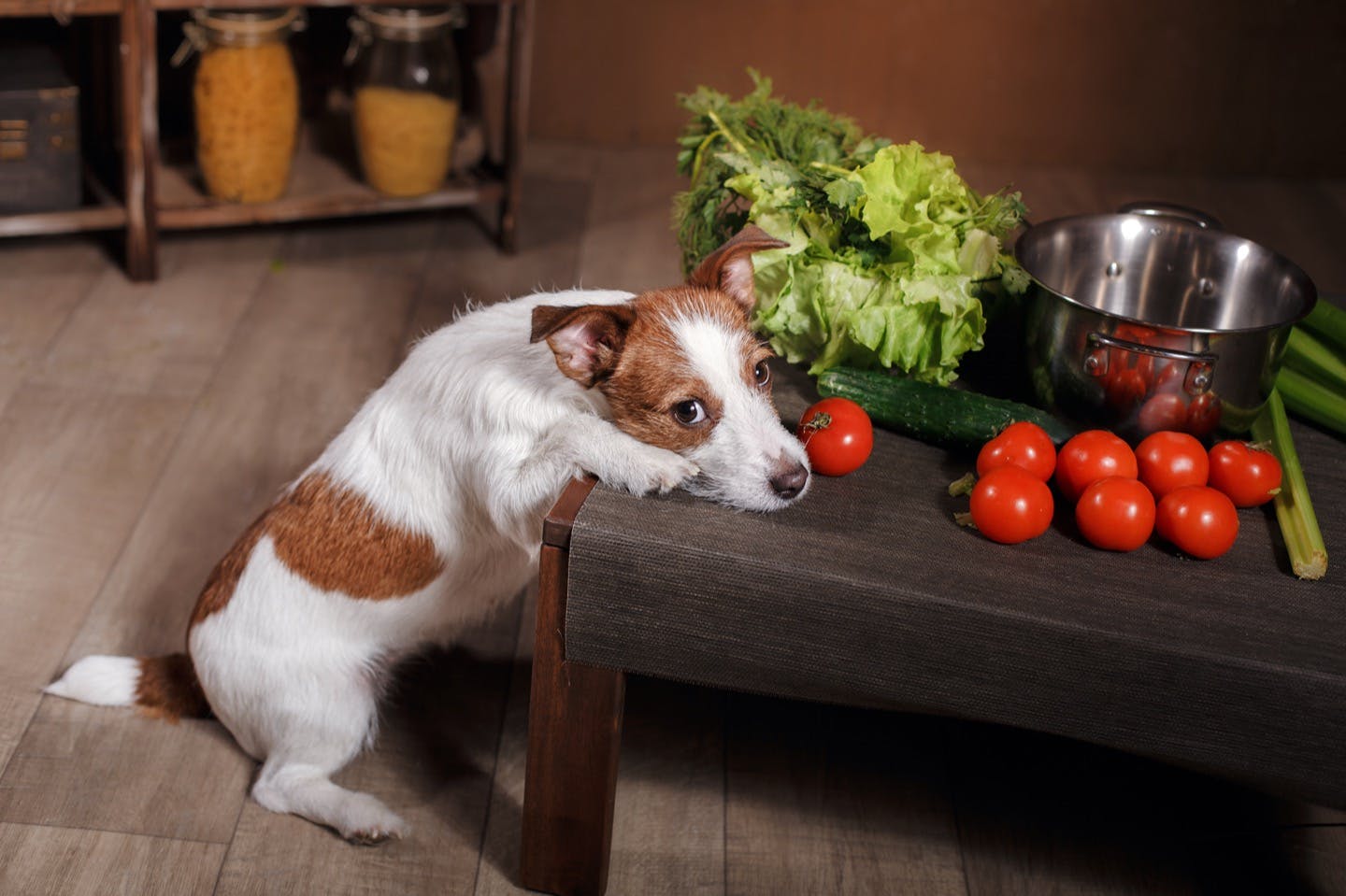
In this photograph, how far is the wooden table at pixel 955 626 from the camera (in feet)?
4.93

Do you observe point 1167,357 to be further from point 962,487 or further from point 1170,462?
point 962,487

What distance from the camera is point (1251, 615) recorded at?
155 cm

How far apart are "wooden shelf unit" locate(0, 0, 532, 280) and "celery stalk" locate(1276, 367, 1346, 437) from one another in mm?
2094

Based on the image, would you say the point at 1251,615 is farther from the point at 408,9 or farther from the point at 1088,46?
the point at 1088,46

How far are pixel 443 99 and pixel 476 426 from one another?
1967 mm

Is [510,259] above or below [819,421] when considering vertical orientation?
below

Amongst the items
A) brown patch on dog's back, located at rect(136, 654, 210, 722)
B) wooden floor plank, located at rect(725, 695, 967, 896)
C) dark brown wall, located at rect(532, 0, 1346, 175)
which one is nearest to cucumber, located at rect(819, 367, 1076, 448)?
wooden floor plank, located at rect(725, 695, 967, 896)

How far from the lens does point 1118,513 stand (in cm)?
160

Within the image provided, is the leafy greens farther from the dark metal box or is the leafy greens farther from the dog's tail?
the dark metal box

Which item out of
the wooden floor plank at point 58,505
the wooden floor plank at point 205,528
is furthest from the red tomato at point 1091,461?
the wooden floor plank at point 58,505

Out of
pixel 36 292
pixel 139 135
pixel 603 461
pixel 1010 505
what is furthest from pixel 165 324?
pixel 1010 505

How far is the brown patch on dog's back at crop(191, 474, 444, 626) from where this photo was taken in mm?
1831

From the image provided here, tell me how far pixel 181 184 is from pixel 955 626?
263 centimetres

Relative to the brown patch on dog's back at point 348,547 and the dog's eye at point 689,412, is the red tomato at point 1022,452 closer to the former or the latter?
the dog's eye at point 689,412
